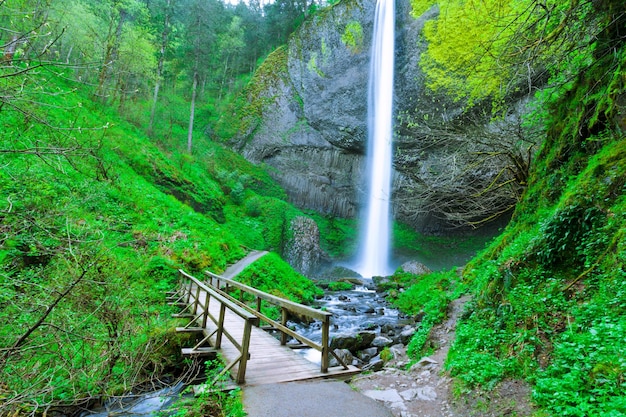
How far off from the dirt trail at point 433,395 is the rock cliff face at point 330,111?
62.6 feet

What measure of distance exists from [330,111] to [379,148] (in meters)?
4.65

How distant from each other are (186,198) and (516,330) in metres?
16.6

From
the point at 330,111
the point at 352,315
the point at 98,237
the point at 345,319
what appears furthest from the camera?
the point at 330,111

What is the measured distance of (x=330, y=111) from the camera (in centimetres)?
2470

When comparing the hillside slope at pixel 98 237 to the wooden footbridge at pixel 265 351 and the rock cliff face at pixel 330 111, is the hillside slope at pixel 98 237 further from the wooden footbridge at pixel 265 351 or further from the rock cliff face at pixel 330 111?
the rock cliff face at pixel 330 111

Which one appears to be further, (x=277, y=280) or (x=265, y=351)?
(x=277, y=280)

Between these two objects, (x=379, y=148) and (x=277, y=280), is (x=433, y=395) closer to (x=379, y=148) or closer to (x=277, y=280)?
(x=277, y=280)

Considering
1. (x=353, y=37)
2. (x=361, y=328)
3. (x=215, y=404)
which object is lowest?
(x=361, y=328)

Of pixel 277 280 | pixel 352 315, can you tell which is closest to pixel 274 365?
pixel 352 315

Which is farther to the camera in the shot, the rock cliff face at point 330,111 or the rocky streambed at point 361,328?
the rock cliff face at point 330,111

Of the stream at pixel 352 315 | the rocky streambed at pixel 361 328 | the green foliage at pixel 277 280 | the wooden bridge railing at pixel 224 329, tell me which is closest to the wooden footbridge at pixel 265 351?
the wooden bridge railing at pixel 224 329

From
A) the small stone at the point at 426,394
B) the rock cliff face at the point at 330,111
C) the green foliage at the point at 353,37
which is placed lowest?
the small stone at the point at 426,394

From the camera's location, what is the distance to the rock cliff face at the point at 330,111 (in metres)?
22.3

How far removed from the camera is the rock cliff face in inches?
880
